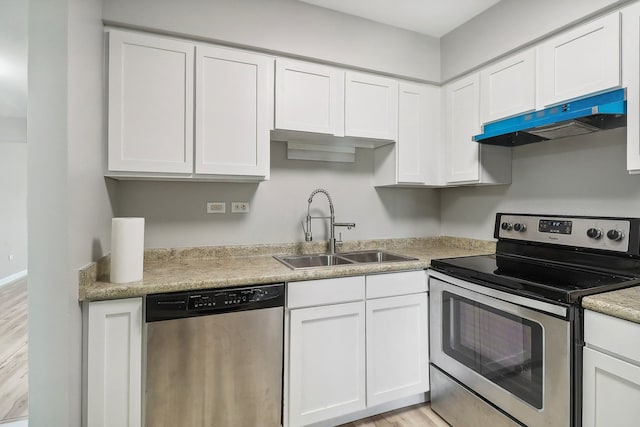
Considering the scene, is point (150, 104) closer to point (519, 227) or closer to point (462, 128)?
point (462, 128)

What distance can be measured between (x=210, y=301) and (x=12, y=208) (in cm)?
620

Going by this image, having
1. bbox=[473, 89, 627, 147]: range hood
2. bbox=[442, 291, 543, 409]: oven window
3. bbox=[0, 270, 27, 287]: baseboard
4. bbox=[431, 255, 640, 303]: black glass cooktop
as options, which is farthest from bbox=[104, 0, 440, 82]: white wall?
bbox=[0, 270, 27, 287]: baseboard

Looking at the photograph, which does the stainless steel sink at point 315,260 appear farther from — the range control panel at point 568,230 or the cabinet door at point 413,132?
the range control panel at point 568,230

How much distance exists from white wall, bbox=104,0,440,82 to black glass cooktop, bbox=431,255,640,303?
4.72 feet

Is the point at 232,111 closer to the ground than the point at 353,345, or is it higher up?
higher up

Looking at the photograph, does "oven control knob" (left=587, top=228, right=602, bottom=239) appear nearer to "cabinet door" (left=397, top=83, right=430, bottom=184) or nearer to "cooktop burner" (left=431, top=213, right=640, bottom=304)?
"cooktop burner" (left=431, top=213, right=640, bottom=304)

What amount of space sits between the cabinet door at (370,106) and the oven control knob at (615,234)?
134 cm

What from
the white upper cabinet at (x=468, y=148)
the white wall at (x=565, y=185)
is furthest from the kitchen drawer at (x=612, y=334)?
the white upper cabinet at (x=468, y=148)

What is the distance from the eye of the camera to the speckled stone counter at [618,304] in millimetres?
1084

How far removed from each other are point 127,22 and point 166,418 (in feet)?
6.50

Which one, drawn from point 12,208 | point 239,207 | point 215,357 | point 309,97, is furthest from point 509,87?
point 12,208

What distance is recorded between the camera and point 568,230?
1.82 m

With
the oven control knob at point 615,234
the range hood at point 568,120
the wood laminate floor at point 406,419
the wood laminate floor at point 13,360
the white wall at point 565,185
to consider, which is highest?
the range hood at point 568,120

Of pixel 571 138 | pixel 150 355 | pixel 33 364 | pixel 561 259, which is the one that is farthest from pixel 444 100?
pixel 33 364
